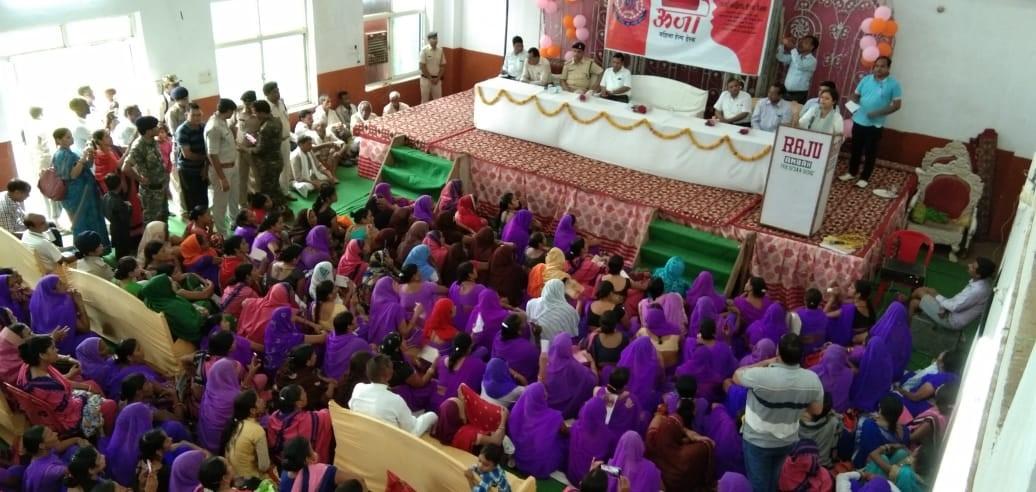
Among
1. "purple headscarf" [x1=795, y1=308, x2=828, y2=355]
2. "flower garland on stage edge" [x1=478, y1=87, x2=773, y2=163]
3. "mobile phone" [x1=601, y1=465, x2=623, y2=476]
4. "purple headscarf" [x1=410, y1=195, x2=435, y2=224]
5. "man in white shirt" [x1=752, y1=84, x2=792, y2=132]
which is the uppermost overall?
"man in white shirt" [x1=752, y1=84, x2=792, y2=132]

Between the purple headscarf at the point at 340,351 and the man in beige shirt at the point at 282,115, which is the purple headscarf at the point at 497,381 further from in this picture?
the man in beige shirt at the point at 282,115

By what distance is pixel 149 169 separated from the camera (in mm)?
7281

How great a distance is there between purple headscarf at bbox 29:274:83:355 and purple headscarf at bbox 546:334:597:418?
10.7 ft

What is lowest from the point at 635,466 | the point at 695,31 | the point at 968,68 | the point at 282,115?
the point at 635,466

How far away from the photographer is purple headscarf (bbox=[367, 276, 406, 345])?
19.1 ft

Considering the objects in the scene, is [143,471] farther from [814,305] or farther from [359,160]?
[359,160]

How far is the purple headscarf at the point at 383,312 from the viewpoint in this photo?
582cm

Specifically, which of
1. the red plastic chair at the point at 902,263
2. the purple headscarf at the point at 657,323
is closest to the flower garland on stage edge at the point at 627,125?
the red plastic chair at the point at 902,263

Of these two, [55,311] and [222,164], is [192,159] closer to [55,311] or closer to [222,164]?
[222,164]

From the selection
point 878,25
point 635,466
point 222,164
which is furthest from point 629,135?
point 635,466

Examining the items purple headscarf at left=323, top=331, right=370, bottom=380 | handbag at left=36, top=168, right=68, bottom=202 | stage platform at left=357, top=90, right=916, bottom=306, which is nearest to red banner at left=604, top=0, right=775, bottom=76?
stage platform at left=357, top=90, right=916, bottom=306

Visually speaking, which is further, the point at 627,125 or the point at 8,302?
the point at 627,125

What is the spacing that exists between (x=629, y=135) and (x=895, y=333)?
150 inches

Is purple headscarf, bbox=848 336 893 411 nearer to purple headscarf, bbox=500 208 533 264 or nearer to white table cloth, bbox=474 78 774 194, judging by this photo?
white table cloth, bbox=474 78 774 194
